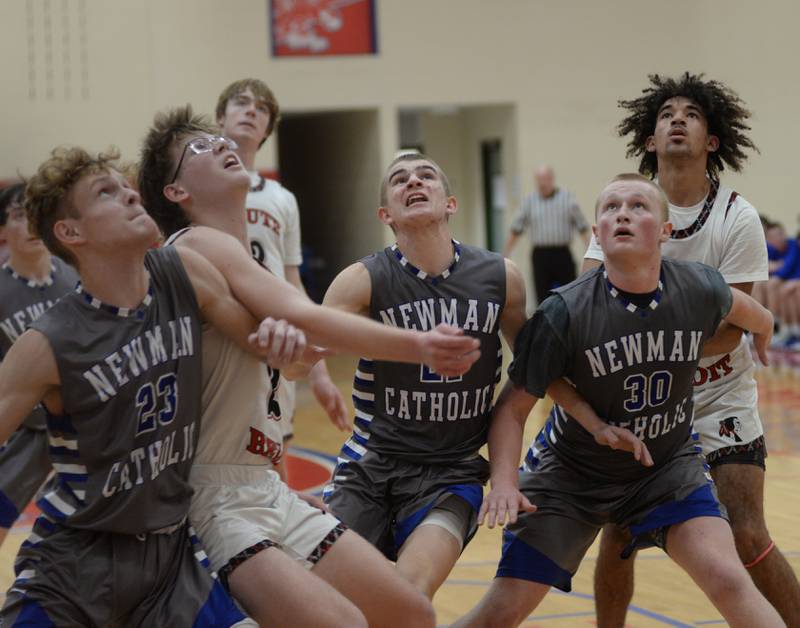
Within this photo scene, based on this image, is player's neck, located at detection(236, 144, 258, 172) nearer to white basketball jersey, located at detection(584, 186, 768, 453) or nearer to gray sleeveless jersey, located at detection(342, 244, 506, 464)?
gray sleeveless jersey, located at detection(342, 244, 506, 464)

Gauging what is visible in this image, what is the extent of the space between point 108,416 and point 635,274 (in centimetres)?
184

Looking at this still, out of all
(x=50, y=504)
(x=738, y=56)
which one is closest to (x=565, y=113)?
(x=738, y=56)

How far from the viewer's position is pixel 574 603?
18.1 ft

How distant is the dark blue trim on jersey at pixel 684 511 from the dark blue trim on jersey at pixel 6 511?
291 centimetres

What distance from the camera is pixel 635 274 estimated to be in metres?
4.04

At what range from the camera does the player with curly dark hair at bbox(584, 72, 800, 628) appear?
4441 millimetres

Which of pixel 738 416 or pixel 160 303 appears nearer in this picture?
pixel 160 303

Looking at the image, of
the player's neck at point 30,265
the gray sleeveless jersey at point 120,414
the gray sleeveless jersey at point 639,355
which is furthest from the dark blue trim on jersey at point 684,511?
the player's neck at point 30,265

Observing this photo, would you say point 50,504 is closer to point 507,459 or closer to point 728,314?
point 507,459

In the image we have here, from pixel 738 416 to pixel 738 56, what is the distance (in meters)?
12.9

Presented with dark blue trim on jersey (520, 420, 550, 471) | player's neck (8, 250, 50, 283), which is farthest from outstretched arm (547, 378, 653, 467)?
player's neck (8, 250, 50, 283)

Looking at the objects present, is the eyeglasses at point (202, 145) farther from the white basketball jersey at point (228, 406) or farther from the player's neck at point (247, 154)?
the player's neck at point (247, 154)

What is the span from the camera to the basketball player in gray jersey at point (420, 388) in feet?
13.6

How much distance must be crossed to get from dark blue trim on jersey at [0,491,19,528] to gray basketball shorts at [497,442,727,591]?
246 cm
